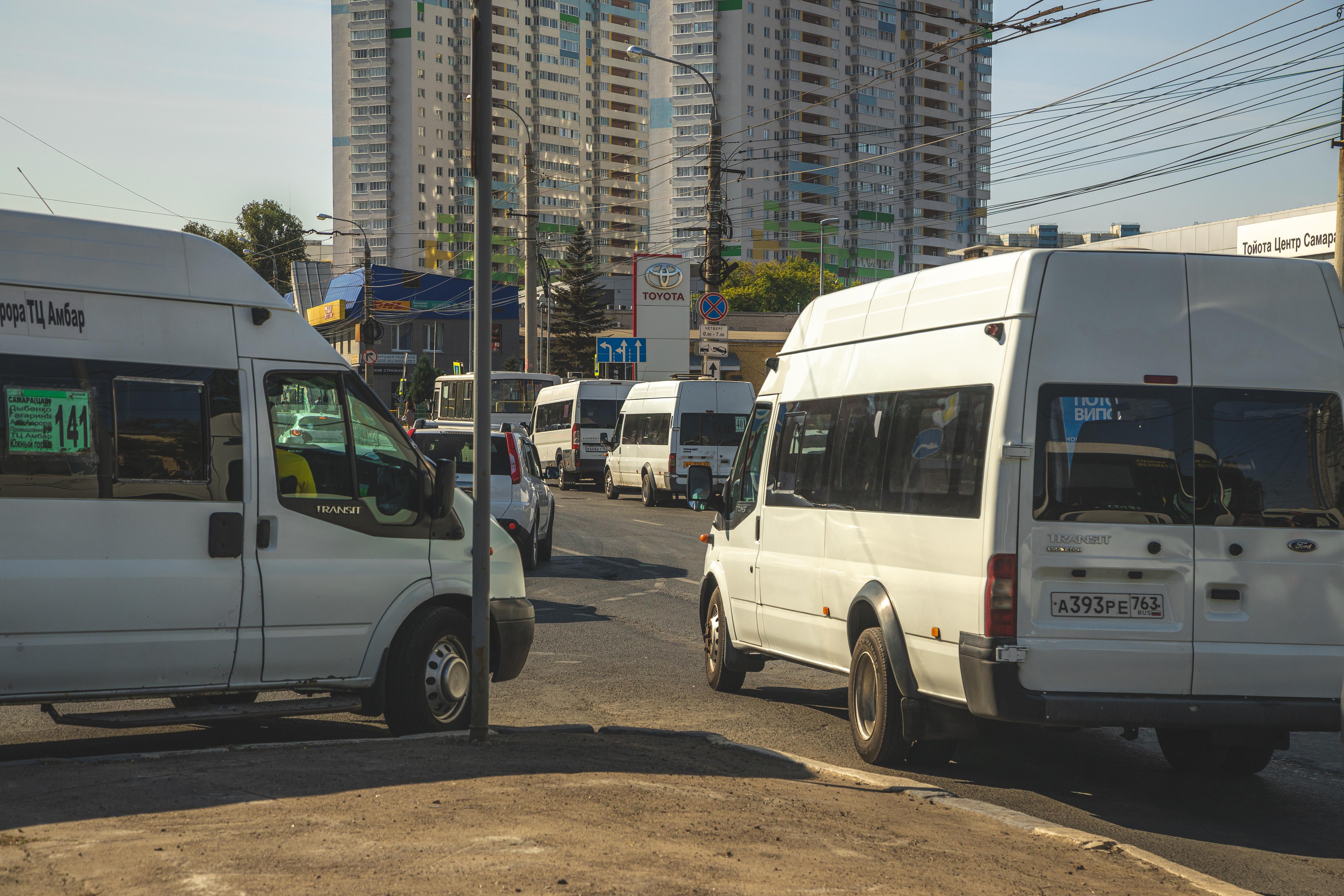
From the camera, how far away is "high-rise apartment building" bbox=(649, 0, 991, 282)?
145375mm

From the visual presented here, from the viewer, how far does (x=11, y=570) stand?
5.99 meters

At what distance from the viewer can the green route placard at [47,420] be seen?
19.9 ft

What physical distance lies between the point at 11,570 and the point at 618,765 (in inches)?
112

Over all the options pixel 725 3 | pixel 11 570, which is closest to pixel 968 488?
pixel 11 570

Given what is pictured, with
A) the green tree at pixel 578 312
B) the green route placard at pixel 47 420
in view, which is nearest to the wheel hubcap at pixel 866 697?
the green route placard at pixel 47 420

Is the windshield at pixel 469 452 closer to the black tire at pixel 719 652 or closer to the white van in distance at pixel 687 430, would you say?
the black tire at pixel 719 652

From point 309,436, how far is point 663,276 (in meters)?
38.3

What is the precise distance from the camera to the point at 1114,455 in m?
6.10

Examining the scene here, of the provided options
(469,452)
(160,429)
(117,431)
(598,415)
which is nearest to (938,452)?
(160,429)

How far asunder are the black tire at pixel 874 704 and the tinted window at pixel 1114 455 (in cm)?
131

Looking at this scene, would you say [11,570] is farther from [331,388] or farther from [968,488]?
[968,488]

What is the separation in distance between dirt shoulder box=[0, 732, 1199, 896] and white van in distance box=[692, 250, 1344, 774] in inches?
33.3

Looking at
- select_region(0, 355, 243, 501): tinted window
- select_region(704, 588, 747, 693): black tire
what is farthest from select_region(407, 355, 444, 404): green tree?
select_region(0, 355, 243, 501): tinted window

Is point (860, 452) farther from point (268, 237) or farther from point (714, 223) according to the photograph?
point (268, 237)
